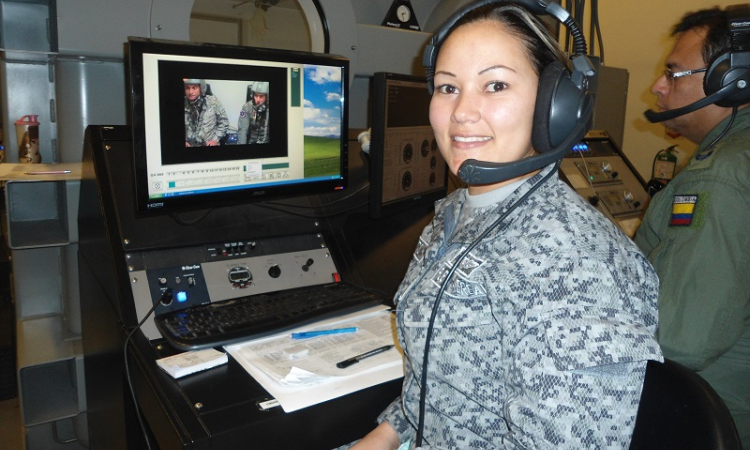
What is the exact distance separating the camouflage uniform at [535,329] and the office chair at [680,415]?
0.07 metres

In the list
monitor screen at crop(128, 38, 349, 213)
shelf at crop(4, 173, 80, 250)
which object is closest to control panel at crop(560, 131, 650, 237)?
monitor screen at crop(128, 38, 349, 213)

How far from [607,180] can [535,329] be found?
1.64m

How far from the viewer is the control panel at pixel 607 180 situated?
6.72 ft

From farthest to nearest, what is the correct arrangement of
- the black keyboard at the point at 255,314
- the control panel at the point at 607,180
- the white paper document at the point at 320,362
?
the control panel at the point at 607,180, the black keyboard at the point at 255,314, the white paper document at the point at 320,362

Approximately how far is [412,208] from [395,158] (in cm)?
18

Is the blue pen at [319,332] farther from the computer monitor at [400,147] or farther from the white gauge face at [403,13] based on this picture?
the white gauge face at [403,13]

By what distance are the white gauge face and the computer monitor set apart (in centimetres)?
60

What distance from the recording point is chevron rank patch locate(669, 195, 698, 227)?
1.26m

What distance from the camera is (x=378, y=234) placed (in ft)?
5.01

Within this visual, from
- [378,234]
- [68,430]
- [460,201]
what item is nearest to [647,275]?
[460,201]

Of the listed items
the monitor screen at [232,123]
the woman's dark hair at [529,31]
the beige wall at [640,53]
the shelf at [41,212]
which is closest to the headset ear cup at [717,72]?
the woman's dark hair at [529,31]

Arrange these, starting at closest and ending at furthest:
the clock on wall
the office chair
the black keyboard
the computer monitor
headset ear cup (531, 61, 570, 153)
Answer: the office chair, headset ear cup (531, 61, 570, 153), the black keyboard, the computer monitor, the clock on wall

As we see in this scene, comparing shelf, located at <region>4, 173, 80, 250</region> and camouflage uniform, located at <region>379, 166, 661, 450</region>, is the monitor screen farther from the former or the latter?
camouflage uniform, located at <region>379, 166, 661, 450</region>

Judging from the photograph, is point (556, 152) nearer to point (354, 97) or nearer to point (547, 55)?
point (547, 55)
